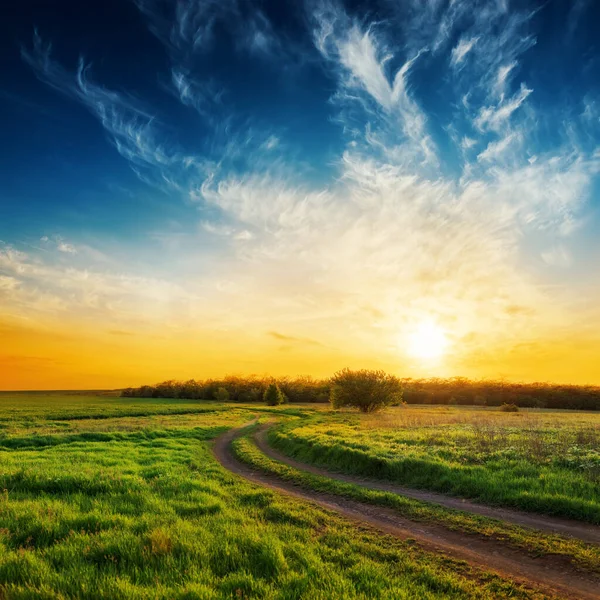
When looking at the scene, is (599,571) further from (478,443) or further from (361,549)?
(478,443)

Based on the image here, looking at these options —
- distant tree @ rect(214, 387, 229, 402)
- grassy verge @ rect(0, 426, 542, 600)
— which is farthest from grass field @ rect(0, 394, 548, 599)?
distant tree @ rect(214, 387, 229, 402)

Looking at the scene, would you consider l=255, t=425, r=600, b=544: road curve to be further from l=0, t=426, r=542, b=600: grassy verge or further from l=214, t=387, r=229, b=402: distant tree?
l=214, t=387, r=229, b=402: distant tree

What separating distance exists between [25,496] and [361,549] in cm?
1024

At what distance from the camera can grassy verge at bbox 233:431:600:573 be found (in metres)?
8.65

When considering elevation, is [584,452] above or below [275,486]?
above

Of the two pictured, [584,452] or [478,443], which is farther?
[478,443]

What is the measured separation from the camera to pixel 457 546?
9078mm

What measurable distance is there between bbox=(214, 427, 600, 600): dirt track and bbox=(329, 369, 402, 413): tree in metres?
49.7

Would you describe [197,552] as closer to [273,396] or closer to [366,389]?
[366,389]

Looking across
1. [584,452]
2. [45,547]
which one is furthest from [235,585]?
[584,452]

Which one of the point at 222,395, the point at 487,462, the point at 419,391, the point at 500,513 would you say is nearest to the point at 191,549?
the point at 500,513

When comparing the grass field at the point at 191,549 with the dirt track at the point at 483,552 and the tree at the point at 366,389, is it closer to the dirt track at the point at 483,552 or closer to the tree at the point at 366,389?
the dirt track at the point at 483,552

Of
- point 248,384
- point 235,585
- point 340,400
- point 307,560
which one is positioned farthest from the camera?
point 248,384

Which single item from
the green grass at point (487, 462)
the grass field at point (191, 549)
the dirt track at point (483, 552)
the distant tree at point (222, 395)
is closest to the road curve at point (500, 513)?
the green grass at point (487, 462)
